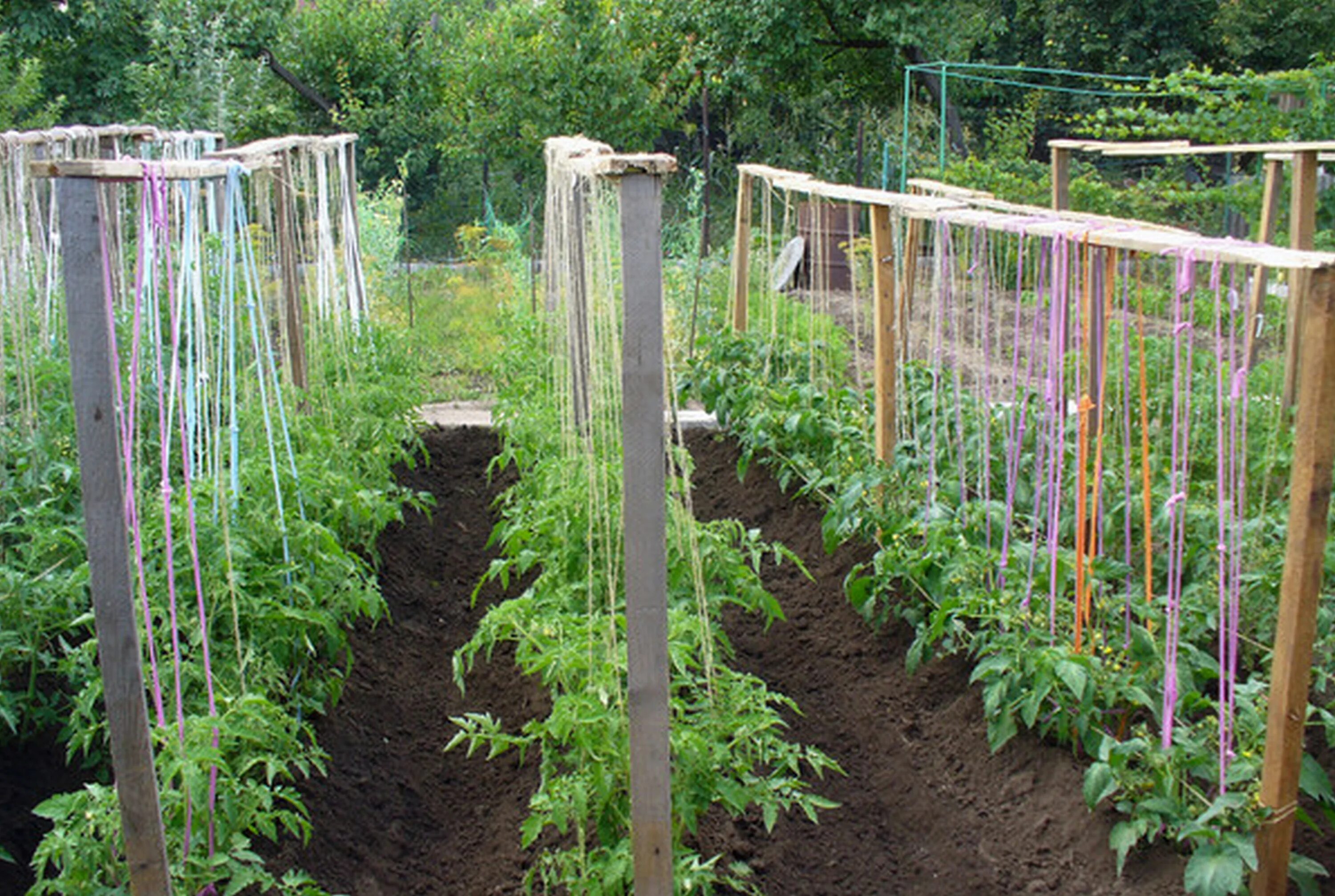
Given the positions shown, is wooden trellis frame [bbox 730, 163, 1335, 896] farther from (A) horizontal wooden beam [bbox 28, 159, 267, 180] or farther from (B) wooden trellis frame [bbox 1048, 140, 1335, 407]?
(B) wooden trellis frame [bbox 1048, 140, 1335, 407]

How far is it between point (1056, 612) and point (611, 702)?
165 centimetres

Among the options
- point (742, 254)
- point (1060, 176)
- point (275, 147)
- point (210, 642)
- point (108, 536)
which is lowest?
point (210, 642)

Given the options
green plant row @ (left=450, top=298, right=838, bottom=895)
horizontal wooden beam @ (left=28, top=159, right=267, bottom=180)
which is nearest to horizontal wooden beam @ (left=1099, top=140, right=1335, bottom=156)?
green plant row @ (left=450, top=298, right=838, bottom=895)

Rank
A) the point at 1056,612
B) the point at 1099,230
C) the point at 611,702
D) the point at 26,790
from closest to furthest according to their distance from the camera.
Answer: the point at 611,702
the point at 26,790
the point at 1099,230
the point at 1056,612

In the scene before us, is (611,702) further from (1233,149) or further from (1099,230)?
(1233,149)

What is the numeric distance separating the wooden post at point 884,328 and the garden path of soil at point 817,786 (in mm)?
587

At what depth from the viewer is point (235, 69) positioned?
625 inches

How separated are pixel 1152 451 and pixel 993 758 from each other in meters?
2.67

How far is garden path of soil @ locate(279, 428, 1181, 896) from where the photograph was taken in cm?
364

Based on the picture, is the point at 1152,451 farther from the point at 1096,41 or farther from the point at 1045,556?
the point at 1096,41

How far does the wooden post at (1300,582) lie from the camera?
3.00 meters

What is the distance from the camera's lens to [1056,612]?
4371 mm

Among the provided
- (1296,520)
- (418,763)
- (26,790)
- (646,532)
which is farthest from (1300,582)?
(26,790)

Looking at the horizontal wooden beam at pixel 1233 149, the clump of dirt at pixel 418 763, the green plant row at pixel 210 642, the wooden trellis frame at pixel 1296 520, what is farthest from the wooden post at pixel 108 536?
the horizontal wooden beam at pixel 1233 149
